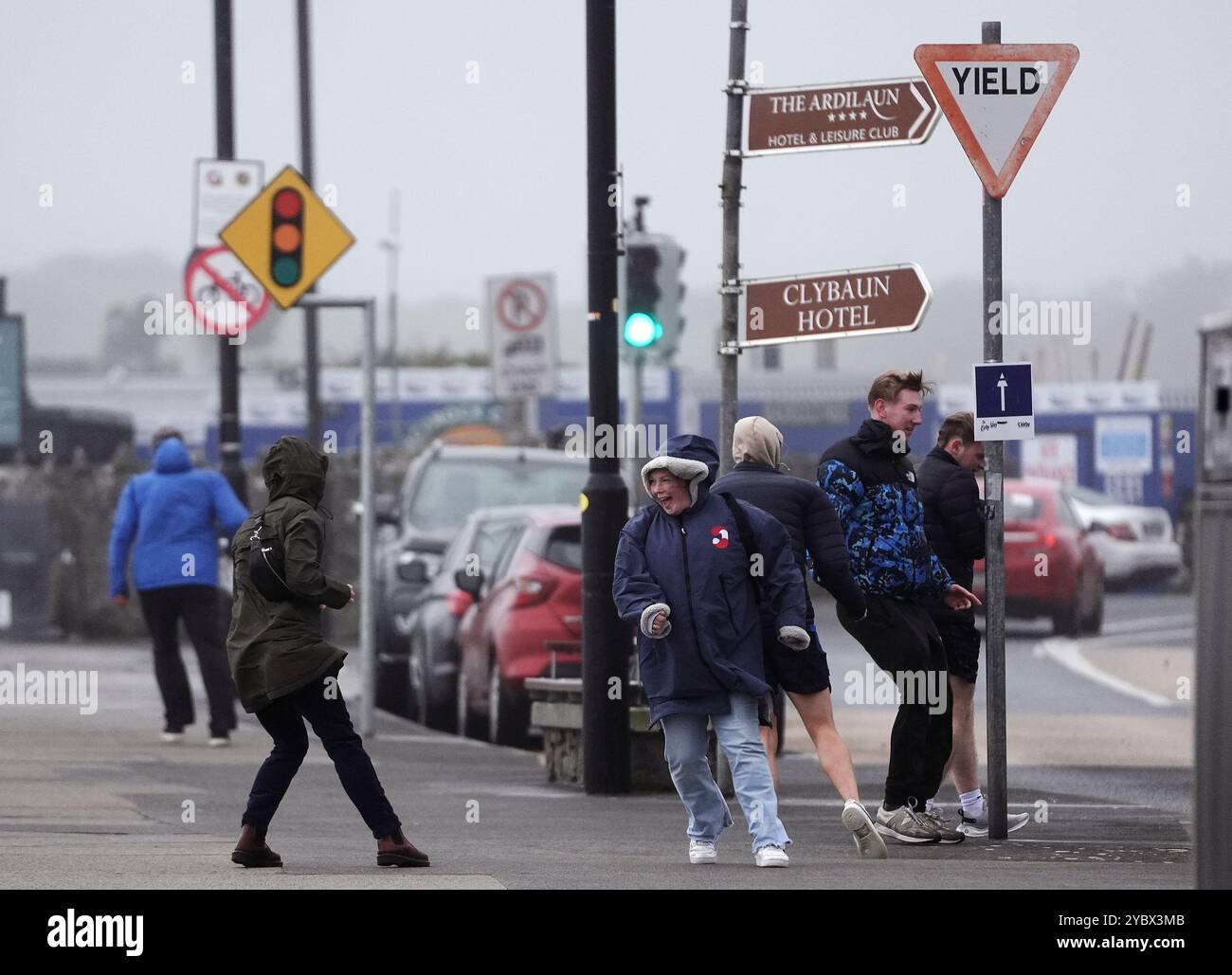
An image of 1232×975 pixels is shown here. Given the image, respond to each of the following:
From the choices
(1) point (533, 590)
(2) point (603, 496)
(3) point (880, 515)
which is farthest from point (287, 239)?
(3) point (880, 515)

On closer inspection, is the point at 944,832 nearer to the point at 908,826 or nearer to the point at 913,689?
the point at 908,826

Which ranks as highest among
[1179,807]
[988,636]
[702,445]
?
[702,445]

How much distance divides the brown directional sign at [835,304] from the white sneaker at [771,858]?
290 cm

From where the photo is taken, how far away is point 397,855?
29.1 ft

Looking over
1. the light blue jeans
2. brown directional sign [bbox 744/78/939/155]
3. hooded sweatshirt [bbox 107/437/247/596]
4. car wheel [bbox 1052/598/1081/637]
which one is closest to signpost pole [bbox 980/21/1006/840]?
brown directional sign [bbox 744/78/939/155]

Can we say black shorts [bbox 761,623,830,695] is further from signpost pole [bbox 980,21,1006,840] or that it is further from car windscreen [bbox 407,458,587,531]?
car windscreen [bbox 407,458,587,531]

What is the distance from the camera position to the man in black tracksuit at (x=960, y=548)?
1033 centimetres

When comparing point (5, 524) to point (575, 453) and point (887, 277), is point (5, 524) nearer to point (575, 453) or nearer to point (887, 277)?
point (575, 453)

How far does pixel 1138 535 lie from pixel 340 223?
21.9 metres
